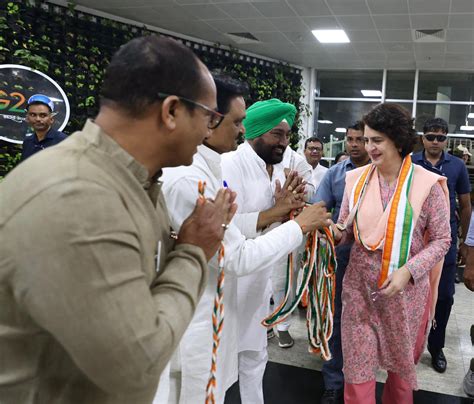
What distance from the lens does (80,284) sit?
2.00ft

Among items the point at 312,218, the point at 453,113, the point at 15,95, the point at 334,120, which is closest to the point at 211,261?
the point at 312,218

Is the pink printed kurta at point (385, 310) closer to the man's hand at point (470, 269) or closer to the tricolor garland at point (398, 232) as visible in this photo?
the tricolor garland at point (398, 232)

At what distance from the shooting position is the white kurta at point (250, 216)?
2023 mm

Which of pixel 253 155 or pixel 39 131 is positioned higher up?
pixel 39 131

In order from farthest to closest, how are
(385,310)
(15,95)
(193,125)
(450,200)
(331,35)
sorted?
(331,35) < (15,95) < (450,200) < (385,310) < (193,125)

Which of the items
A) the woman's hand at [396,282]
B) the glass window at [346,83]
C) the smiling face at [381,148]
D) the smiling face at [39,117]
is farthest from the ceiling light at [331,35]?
the woman's hand at [396,282]

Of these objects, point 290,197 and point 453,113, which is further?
point 453,113

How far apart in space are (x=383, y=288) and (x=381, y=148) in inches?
25.5

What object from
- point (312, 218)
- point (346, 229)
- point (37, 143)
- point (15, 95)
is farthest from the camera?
point (15, 95)

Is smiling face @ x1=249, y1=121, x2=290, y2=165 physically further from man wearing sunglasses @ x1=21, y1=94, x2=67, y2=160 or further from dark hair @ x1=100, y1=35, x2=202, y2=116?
man wearing sunglasses @ x1=21, y1=94, x2=67, y2=160

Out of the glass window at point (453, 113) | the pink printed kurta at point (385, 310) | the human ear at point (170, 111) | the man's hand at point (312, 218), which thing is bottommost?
the pink printed kurta at point (385, 310)

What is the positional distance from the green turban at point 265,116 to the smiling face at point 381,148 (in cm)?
44

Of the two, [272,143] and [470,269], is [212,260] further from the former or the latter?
[470,269]

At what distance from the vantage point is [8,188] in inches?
26.1
